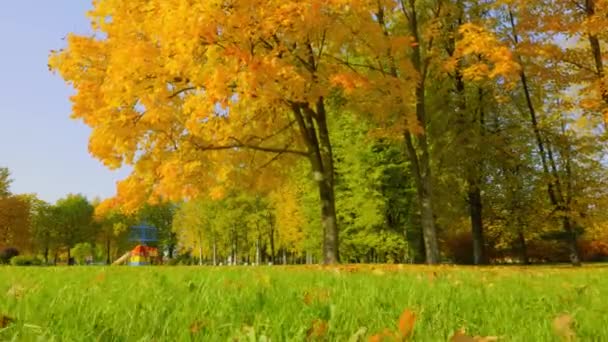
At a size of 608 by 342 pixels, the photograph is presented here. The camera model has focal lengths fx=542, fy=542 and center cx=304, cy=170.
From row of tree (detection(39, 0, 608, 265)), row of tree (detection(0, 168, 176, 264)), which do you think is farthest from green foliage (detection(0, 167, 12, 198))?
row of tree (detection(39, 0, 608, 265))

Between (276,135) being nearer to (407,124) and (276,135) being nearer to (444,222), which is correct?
(407,124)

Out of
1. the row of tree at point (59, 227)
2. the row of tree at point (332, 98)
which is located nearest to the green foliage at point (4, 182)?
the row of tree at point (59, 227)

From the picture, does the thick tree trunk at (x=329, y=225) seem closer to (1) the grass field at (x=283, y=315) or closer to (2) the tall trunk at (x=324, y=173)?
(2) the tall trunk at (x=324, y=173)

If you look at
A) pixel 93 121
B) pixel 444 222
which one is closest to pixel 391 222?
pixel 444 222

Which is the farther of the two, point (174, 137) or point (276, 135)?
point (276, 135)

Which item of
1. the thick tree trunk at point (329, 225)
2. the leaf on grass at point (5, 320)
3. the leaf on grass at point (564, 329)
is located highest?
the thick tree trunk at point (329, 225)

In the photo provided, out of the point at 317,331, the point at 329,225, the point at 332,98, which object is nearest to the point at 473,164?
the point at 332,98

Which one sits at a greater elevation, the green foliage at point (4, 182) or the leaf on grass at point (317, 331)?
the green foliage at point (4, 182)

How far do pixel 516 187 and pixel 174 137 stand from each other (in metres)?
16.3

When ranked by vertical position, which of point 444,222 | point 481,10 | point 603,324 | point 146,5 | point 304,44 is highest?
point 481,10

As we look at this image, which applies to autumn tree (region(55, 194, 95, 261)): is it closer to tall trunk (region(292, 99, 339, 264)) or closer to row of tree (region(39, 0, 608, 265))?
row of tree (region(39, 0, 608, 265))

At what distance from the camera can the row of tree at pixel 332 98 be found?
40.3 ft

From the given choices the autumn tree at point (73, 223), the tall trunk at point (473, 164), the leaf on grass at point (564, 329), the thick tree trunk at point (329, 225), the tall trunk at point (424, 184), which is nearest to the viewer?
the leaf on grass at point (564, 329)

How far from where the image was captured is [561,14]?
56.9ft
